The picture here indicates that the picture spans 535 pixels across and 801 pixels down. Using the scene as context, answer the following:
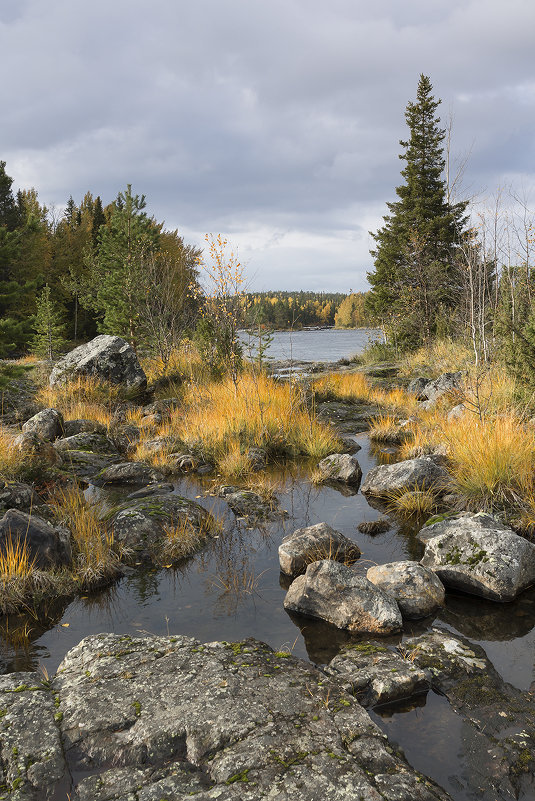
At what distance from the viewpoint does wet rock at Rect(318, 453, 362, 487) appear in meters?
7.47

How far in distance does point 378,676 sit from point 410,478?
364cm

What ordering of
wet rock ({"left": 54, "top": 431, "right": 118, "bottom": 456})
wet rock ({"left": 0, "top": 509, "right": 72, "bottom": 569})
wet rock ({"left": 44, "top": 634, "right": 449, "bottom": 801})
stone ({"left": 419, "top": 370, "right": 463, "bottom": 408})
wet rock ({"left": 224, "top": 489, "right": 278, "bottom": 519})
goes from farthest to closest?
stone ({"left": 419, "top": 370, "right": 463, "bottom": 408}), wet rock ({"left": 54, "top": 431, "right": 118, "bottom": 456}), wet rock ({"left": 224, "top": 489, "right": 278, "bottom": 519}), wet rock ({"left": 0, "top": 509, "right": 72, "bottom": 569}), wet rock ({"left": 44, "top": 634, "right": 449, "bottom": 801})

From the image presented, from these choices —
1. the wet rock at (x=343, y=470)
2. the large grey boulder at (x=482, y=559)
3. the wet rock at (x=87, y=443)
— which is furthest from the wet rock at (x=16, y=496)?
the large grey boulder at (x=482, y=559)

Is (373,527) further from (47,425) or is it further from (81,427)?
(81,427)

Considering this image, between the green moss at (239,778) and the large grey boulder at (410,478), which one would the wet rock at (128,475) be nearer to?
the large grey boulder at (410,478)

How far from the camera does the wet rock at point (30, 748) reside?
7.14ft

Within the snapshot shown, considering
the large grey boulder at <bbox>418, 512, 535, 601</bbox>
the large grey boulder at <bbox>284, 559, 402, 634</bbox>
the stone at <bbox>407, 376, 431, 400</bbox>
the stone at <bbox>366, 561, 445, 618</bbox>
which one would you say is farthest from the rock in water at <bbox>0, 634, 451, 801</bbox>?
the stone at <bbox>407, 376, 431, 400</bbox>

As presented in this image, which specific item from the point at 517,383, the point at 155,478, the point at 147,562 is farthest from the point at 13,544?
the point at 517,383

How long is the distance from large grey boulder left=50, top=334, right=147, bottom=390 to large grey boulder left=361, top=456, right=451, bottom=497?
326 inches

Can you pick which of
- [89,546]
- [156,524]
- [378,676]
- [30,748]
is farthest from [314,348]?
[30,748]

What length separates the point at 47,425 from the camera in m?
8.98

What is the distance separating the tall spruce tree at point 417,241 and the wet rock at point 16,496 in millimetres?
17492

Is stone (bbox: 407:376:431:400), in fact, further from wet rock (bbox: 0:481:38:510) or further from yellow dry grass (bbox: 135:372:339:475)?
wet rock (bbox: 0:481:38:510)

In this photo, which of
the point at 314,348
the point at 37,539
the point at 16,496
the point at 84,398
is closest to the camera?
the point at 37,539
